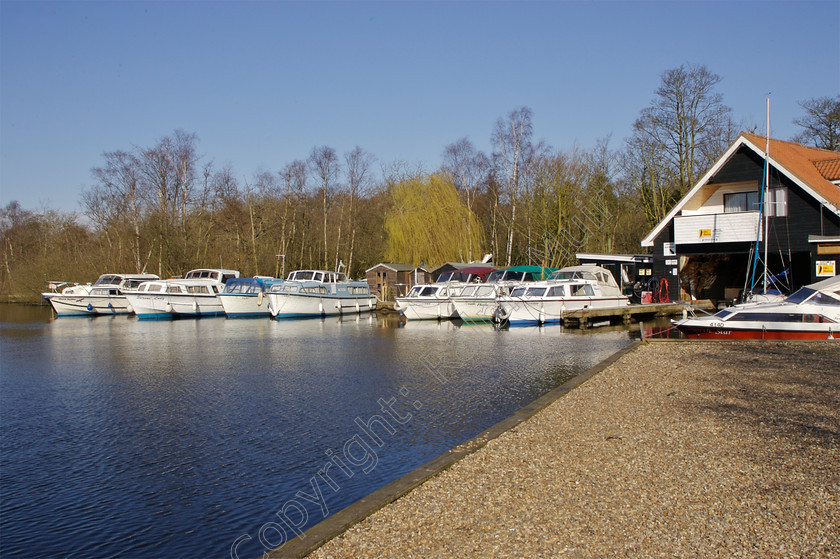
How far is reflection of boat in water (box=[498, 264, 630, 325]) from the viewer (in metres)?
31.2

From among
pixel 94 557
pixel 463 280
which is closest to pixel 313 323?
pixel 463 280

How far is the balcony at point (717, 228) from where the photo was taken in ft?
91.1

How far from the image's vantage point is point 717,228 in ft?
94.4

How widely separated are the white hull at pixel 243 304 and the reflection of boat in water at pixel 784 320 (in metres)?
29.3

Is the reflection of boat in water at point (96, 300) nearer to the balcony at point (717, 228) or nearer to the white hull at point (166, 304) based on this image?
the white hull at point (166, 304)

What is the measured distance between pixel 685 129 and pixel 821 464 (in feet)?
122

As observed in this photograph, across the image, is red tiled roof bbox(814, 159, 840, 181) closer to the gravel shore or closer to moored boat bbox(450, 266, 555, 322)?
moored boat bbox(450, 266, 555, 322)

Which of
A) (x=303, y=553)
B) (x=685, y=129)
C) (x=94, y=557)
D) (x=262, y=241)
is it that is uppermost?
A: (x=685, y=129)

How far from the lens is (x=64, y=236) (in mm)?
71688

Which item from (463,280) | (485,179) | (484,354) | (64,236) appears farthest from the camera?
(64,236)

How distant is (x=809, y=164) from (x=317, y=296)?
27.6 meters

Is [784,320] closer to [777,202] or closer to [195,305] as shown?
[777,202]

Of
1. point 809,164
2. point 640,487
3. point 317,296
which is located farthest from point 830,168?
point 640,487

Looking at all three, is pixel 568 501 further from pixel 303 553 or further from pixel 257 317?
pixel 257 317
